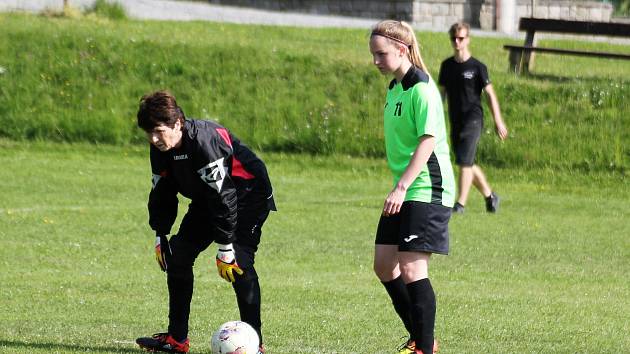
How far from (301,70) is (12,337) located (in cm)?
1344

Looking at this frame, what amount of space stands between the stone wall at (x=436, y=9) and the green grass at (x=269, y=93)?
7472 millimetres

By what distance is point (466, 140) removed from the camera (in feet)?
44.1

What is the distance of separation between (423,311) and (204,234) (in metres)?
1.30

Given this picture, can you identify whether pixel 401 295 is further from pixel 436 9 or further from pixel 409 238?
pixel 436 9

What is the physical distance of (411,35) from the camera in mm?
6328

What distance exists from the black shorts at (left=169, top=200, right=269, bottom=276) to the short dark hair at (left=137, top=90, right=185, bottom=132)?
2.23ft

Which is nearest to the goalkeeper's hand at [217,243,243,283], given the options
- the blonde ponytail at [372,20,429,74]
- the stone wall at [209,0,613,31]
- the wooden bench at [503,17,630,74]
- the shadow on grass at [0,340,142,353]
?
the shadow on grass at [0,340,142,353]

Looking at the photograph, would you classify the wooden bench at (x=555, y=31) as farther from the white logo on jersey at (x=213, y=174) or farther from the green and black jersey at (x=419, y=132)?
the white logo on jersey at (x=213, y=174)

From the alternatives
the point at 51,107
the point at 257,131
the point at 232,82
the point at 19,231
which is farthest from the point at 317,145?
the point at 19,231

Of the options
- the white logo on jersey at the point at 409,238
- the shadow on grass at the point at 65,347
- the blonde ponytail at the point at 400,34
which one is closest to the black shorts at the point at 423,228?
the white logo on jersey at the point at 409,238

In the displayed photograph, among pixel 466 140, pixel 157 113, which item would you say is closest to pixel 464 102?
pixel 466 140

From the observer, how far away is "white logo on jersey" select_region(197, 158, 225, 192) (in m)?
6.25

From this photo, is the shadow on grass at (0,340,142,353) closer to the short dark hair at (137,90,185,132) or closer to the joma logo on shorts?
the short dark hair at (137,90,185,132)

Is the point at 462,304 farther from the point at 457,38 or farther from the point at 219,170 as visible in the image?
the point at 457,38
